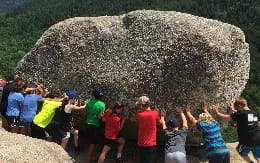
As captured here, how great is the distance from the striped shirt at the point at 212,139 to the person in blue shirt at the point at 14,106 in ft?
17.4

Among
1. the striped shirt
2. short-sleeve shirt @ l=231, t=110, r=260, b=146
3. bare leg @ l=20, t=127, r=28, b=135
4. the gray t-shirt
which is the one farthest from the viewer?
bare leg @ l=20, t=127, r=28, b=135

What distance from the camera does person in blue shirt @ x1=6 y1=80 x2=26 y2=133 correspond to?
1202 centimetres

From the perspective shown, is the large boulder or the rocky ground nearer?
the rocky ground

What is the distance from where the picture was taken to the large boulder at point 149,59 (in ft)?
38.4

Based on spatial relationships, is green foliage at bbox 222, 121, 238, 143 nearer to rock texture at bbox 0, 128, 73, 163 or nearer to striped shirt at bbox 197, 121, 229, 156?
striped shirt at bbox 197, 121, 229, 156

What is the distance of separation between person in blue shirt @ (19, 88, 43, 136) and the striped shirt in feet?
15.6

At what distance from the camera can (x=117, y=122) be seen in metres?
10.8

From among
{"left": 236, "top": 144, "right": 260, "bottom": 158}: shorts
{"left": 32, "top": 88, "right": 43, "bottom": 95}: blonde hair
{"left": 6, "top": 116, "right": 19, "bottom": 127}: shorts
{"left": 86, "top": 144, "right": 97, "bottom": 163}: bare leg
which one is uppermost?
{"left": 32, "top": 88, "right": 43, "bottom": 95}: blonde hair

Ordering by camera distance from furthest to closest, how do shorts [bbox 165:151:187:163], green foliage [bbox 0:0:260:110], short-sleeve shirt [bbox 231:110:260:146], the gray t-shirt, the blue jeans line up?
green foliage [bbox 0:0:260:110] → the blue jeans → short-sleeve shirt [bbox 231:110:260:146] → the gray t-shirt → shorts [bbox 165:151:187:163]

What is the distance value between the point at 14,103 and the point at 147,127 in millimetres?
4145

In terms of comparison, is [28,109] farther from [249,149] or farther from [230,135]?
[230,135]

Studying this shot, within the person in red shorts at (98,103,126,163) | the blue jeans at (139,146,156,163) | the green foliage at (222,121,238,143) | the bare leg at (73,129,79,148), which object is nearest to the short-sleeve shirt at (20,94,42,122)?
the bare leg at (73,129,79,148)

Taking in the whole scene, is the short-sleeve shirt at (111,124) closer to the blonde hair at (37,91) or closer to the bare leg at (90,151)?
the bare leg at (90,151)

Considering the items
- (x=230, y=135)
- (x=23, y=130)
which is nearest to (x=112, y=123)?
(x=23, y=130)
